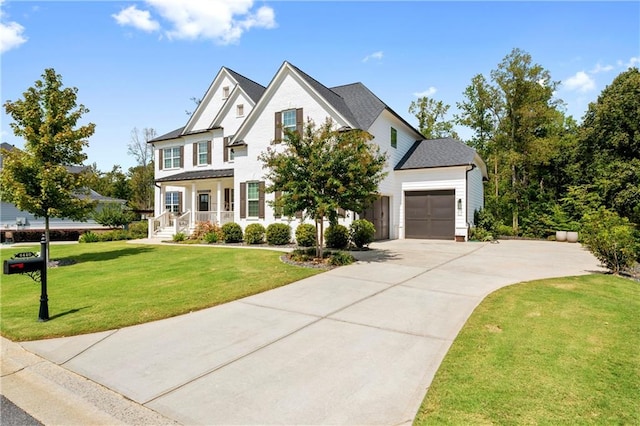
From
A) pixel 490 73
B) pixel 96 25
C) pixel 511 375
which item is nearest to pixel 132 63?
pixel 96 25

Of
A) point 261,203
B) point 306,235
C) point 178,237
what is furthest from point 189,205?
point 306,235

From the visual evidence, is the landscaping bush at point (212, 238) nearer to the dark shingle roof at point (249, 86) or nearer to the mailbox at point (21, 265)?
the dark shingle roof at point (249, 86)

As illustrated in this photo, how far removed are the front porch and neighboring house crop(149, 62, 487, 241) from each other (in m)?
0.08

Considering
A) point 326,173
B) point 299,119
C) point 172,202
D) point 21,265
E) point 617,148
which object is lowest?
point 21,265

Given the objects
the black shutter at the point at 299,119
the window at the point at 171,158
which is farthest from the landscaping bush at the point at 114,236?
the black shutter at the point at 299,119

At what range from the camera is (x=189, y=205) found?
25453mm

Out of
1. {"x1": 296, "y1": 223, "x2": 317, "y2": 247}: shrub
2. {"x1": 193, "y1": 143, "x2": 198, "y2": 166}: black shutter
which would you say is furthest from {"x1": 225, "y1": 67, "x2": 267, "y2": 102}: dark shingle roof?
{"x1": 296, "y1": 223, "x2": 317, "y2": 247}: shrub

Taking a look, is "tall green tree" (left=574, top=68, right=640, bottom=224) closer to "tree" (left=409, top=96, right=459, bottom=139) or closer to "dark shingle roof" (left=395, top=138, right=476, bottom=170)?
"dark shingle roof" (left=395, top=138, right=476, bottom=170)

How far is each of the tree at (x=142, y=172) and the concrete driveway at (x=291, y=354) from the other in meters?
46.2

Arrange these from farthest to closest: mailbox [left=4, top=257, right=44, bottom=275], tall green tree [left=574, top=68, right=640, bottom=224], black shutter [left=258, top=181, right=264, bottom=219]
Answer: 1. tall green tree [left=574, top=68, right=640, bottom=224]
2. black shutter [left=258, top=181, right=264, bottom=219]
3. mailbox [left=4, top=257, right=44, bottom=275]

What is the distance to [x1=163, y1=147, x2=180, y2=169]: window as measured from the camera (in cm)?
2636

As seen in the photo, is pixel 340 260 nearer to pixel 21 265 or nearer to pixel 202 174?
pixel 21 265

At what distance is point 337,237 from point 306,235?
1.54m

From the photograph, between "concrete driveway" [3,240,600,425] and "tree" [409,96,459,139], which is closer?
"concrete driveway" [3,240,600,425]
